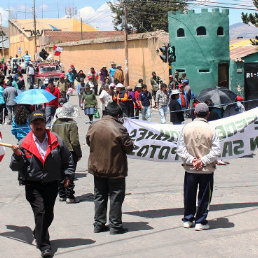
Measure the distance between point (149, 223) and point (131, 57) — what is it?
27701mm

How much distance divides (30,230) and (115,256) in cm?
168

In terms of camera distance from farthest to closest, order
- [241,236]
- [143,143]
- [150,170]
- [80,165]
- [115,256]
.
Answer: [80,165], [150,170], [143,143], [241,236], [115,256]

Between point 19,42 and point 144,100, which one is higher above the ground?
point 19,42

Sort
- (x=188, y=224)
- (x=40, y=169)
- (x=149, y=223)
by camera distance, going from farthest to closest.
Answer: (x=149, y=223)
(x=188, y=224)
(x=40, y=169)

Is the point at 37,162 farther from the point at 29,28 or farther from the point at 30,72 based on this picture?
the point at 29,28

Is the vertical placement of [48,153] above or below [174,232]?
above

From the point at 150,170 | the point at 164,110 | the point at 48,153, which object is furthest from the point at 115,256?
the point at 164,110

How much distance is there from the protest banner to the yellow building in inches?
2352

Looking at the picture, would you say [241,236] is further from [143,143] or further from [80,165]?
[80,165]

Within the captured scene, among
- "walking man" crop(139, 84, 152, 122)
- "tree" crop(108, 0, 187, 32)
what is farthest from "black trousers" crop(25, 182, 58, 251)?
"tree" crop(108, 0, 187, 32)

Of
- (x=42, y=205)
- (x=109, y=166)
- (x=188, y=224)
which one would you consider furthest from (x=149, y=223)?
(x=42, y=205)

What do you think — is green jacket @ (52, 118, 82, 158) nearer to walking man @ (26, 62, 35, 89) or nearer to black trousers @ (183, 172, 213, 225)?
black trousers @ (183, 172, 213, 225)

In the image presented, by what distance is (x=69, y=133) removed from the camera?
8.95 m

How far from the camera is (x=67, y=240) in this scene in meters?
6.80
